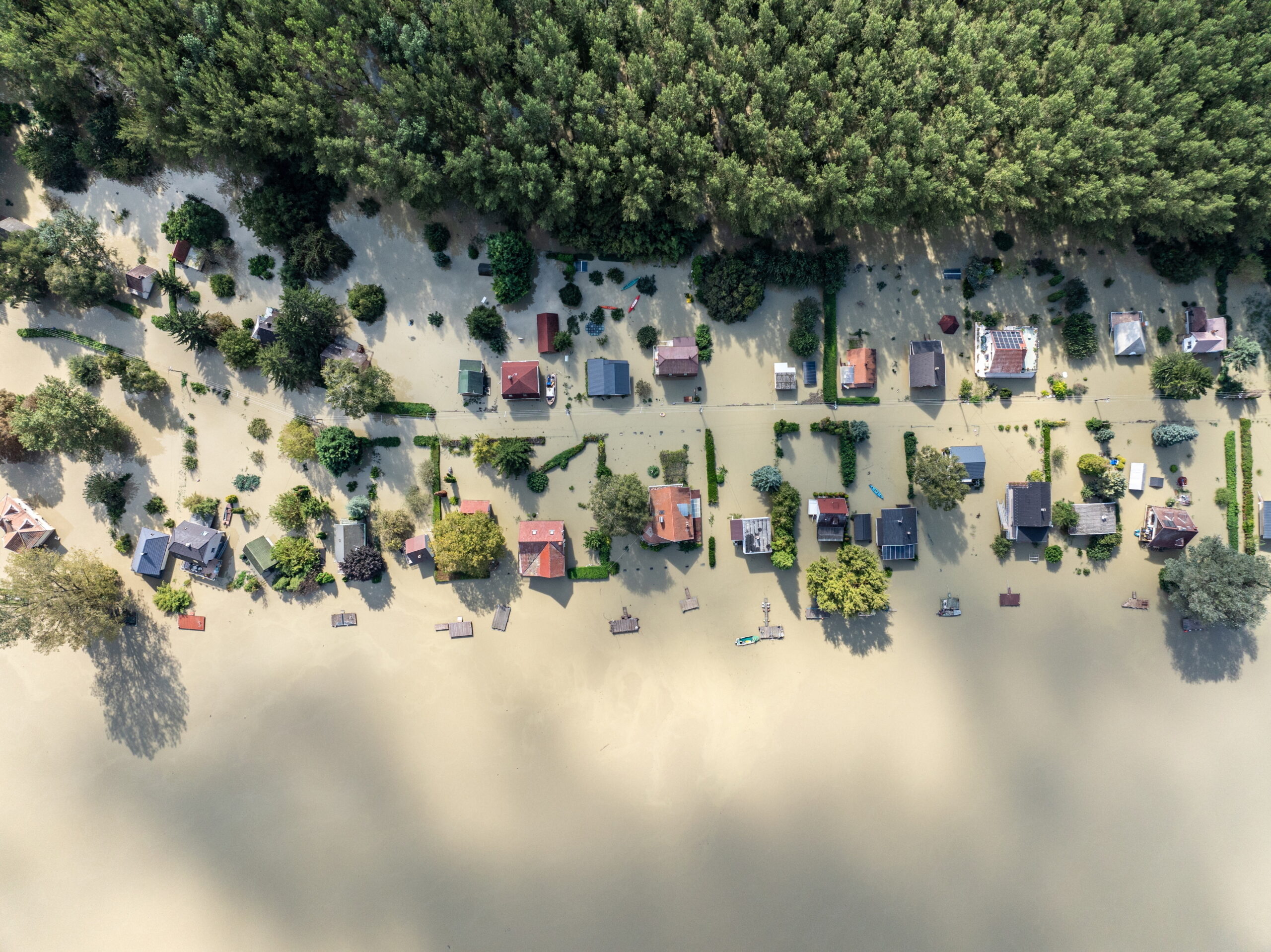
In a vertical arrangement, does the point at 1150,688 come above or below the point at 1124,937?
above

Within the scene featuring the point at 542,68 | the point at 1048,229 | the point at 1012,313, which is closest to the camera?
the point at 542,68

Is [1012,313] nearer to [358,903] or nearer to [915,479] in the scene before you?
[915,479]

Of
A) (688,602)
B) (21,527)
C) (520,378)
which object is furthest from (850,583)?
(21,527)

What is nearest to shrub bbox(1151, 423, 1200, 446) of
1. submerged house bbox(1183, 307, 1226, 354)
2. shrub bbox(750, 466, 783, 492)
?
submerged house bbox(1183, 307, 1226, 354)

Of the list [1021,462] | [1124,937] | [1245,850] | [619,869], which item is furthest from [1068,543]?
[619,869]

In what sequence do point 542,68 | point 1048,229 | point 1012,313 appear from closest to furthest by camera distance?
point 542,68 < point 1048,229 < point 1012,313

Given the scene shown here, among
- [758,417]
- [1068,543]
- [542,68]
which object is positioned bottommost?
[1068,543]

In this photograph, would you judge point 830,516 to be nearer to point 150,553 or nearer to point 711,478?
point 711,478
